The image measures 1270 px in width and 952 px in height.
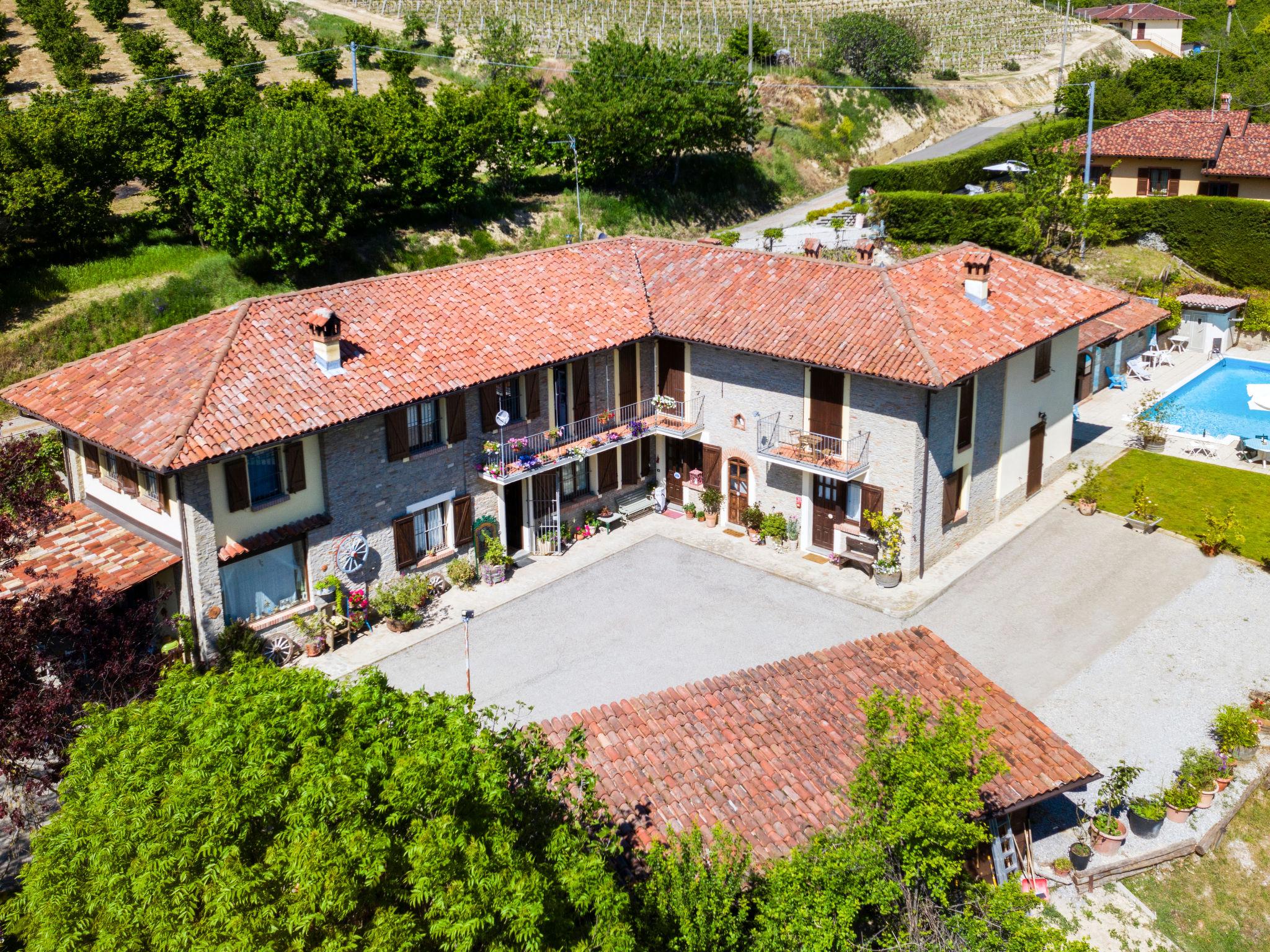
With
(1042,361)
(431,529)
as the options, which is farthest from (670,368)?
(1042,361)

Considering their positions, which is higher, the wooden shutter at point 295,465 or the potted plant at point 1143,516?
the wooden shutter at point 295,465

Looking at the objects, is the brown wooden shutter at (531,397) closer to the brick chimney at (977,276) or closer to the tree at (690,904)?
the brick chimney at (977,276)

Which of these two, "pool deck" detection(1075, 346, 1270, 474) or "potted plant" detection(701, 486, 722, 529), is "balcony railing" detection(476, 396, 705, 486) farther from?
"pool deck" detection(1075, 346, 1270, 474)

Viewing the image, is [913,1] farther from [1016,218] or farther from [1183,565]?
[1183,565]

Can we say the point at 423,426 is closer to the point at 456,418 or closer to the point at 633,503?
the point at 456,418

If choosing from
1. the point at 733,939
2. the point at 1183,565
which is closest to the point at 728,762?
the point at 733,939

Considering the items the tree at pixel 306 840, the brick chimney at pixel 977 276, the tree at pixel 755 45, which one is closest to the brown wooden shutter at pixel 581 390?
the brick chimney at pixel 977 276
